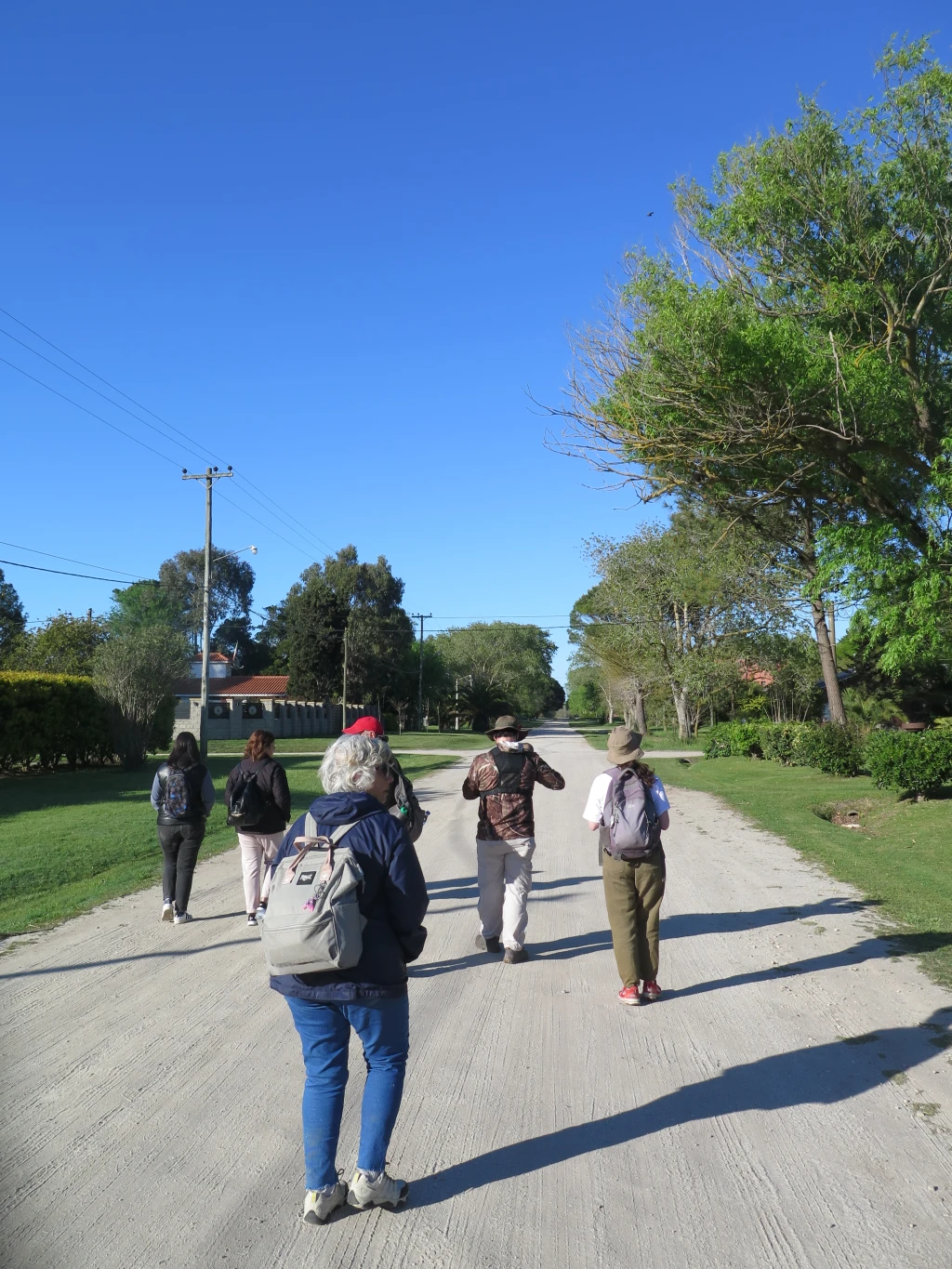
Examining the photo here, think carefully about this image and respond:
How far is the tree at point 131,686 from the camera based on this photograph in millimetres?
26359

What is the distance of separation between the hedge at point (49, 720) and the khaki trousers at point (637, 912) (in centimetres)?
2019

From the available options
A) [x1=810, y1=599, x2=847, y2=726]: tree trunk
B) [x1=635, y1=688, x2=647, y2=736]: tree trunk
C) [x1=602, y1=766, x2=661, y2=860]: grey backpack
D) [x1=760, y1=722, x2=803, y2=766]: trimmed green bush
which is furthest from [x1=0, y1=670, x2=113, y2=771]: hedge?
[x1=635, y1=688, x2=647, y2=736]: tree trunk

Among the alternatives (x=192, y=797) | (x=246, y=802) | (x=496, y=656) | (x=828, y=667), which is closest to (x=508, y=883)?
(x=246, y=802)

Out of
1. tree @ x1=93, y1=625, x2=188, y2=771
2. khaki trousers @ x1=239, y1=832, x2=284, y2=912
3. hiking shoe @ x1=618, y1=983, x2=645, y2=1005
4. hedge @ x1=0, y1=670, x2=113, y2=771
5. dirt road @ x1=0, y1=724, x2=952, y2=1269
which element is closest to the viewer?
dirt road @ x1=0, y1=724, x2=952, y2=1269

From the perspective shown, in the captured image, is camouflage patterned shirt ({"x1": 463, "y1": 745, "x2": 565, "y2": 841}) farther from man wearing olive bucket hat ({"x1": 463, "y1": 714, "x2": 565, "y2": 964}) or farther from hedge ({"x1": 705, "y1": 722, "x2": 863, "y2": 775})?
hedge ({"x1": 705, "y1": 722, "x2": 863, "y2": 775})

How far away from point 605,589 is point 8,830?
3388 centimetres

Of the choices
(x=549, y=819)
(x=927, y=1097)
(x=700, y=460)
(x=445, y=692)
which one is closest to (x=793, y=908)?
(x=927, y=1097)

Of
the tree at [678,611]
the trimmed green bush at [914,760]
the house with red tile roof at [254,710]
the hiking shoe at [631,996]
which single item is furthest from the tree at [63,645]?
the hiking shoe at [631,996]

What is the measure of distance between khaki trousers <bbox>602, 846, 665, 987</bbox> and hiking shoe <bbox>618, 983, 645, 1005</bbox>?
0.02 m

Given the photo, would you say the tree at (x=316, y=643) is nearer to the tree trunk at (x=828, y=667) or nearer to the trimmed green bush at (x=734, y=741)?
the trimmed green bush at (x=734, y=741)

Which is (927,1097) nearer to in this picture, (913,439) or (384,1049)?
(384,1049)

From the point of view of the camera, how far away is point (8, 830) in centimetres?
1478

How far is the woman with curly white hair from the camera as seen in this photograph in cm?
349

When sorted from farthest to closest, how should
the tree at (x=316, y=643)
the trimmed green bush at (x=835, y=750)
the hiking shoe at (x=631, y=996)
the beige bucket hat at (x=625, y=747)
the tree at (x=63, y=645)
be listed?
the tree at (x=316, y=643)
the tree at (x=63, y=645)
the trimmed green bush at (x=835, y=750)
the beige bucket hat at (x=625, y=747)
the hiking shoe at (x=631, y=996)
